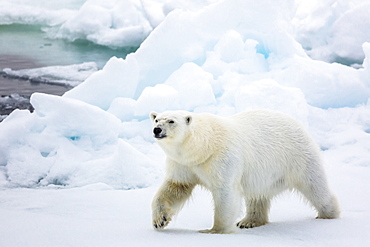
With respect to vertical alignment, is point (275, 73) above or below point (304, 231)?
below

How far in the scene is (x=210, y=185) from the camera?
3020 millimetres

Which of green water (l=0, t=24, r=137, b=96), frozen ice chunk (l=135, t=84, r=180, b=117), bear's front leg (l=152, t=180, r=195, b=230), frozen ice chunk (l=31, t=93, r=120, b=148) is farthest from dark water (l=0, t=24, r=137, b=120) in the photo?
bear's front leg (l=152, t=180, r=195, b=230)

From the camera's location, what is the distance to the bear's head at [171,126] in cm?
277

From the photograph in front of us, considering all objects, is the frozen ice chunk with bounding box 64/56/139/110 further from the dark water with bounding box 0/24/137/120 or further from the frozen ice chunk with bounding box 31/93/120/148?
the dark water with bounding box 0/24/137/120

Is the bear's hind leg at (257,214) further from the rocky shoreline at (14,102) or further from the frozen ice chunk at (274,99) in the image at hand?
the rocky shoreline at (14,102)

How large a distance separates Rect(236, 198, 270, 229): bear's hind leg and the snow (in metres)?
0.13

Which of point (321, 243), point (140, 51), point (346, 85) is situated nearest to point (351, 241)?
point (321, 243)

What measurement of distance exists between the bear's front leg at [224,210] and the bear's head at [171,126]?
0.46 metres

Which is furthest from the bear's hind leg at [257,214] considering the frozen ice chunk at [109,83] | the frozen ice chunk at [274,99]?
the frozen ice chunk at [109,83]

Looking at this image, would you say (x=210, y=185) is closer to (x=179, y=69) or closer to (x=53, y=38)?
(x=179, y=69)

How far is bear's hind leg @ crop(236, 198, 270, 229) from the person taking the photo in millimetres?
3510

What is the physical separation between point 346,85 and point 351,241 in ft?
14.8

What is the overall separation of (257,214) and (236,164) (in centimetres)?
68

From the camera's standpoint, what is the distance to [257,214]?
3.53 meters
